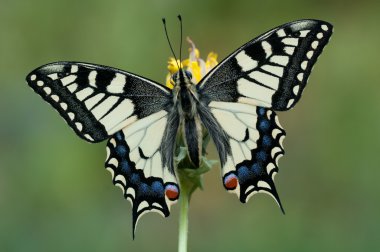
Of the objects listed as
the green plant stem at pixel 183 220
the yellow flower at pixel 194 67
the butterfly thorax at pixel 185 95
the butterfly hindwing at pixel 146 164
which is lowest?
the green plant stem at pixel 183 220

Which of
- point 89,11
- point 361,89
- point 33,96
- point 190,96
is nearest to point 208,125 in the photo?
point 190,96

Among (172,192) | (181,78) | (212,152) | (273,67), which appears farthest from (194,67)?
(212,152)

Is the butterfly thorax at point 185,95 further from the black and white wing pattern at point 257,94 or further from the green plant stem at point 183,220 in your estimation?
the green plant stem at point 183,220

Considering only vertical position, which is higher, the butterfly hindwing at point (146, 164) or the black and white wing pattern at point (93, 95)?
the black and white wing pattern at point (93, 95)

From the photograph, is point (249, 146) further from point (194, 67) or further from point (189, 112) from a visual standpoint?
point (194, 67)

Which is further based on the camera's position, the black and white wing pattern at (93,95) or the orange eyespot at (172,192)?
the black and white wing pattern at (93,95)

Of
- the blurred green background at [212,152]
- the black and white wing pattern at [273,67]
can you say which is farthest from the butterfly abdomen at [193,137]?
the blurred green background at [212,152]

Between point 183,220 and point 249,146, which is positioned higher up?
point 249,146

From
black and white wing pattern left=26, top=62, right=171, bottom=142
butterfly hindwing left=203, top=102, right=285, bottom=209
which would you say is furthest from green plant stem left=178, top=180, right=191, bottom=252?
black and white wing pattern left=26, top=62, right=171, bottom=142

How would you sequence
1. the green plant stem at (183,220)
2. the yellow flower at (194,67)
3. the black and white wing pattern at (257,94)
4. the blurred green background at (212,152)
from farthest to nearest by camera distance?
the blurred green background at (212,152) → the yellow flower at (194,67) → the black and white wing pattern at (257,94) → the green plant stem at (183,220)
